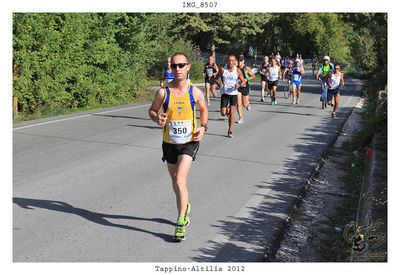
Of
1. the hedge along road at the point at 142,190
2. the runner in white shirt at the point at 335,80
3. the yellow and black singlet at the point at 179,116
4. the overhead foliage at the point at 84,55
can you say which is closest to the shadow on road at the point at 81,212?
the hedge along road at the point at 142,190

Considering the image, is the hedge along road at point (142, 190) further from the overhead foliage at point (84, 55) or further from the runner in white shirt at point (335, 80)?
the runner in white shirt at point (335, 80)

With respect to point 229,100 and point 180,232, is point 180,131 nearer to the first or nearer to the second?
point 180,232

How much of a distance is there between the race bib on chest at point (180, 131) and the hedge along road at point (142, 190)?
43.3 inches

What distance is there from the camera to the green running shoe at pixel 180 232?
17.2ft

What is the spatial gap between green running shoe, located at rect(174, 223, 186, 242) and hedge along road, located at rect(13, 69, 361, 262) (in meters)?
0.07

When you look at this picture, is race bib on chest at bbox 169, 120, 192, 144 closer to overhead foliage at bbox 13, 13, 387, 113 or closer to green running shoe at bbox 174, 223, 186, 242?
green running shoe at bbox 174, 223, 186, 242

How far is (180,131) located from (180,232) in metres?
1.13

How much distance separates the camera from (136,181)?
25.1 feet

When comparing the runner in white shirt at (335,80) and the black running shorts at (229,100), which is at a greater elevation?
the runner in white shirt at (335,80)

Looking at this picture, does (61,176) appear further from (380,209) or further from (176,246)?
(380,209)

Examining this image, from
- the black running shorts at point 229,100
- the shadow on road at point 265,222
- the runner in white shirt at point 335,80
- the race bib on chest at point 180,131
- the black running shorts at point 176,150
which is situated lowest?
the shadow on road at point 265,222

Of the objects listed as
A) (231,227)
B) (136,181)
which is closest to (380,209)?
(231,227)

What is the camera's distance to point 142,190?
718 centimetres

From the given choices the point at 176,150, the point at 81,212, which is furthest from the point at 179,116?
the point at 81,212
